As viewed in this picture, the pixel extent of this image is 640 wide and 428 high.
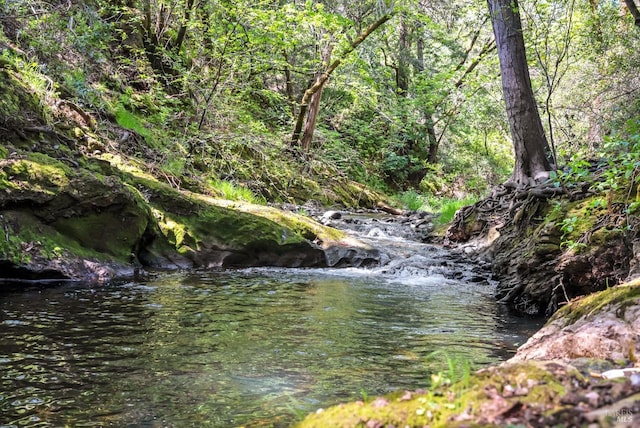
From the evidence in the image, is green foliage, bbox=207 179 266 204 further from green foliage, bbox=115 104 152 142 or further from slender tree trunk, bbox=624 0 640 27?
slender tree trunk, bbox=624 0 640 27

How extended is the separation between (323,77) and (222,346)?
12.5 meters

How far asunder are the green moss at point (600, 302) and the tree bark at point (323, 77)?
1221cm

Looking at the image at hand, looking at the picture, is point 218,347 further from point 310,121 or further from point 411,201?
point 411,201

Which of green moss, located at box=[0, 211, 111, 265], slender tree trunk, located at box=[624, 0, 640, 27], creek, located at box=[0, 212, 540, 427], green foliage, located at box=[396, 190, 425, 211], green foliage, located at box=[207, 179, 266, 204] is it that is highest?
slender tree trunk, located at box=[624, 0, 640, 27]

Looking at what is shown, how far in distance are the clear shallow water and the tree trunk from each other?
11.1 ft

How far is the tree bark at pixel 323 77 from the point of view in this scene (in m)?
14.9

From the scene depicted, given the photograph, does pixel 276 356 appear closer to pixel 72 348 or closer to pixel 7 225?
pixel 72 348

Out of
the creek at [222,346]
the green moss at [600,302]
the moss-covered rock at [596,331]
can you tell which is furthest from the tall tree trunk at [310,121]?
the moss-covered rock at [596,331]

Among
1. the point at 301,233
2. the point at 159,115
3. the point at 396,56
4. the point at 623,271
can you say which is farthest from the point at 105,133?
the point at 396,56

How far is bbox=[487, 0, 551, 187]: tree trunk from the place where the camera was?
8789 millimetres

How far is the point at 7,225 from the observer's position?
5742mm

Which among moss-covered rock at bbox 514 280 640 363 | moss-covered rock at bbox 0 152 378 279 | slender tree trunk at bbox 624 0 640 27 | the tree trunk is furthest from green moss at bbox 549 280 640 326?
the tree trunk

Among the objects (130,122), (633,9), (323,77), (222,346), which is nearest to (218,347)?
(222,346)

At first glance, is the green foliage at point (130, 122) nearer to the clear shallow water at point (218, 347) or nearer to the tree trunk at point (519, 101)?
the clear shallow water at point (218, 347)
